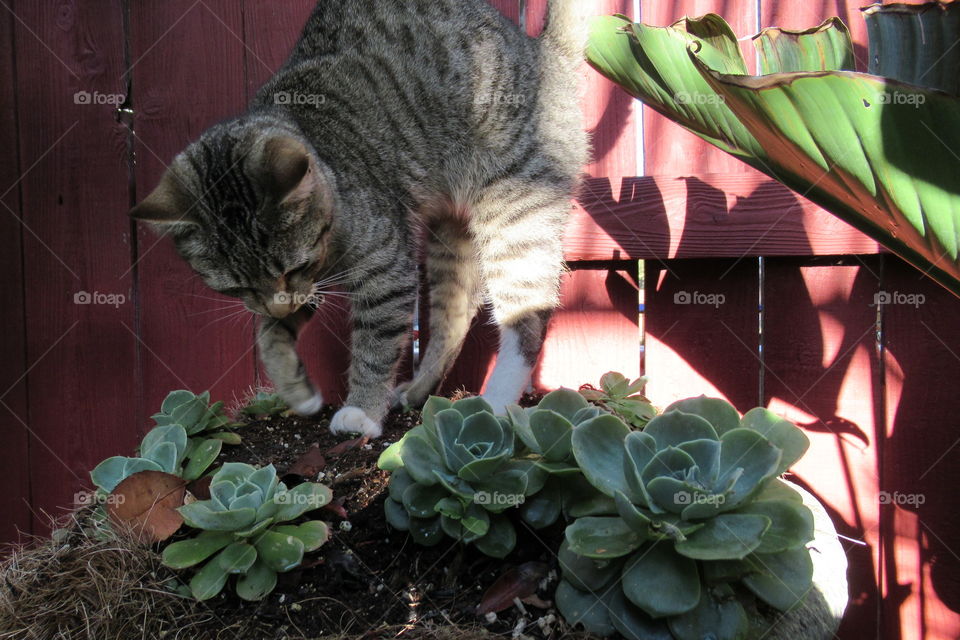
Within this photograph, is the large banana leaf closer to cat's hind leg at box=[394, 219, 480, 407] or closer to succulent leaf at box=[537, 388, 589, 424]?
succulent leaf at box=[537, 388, 589, 424]

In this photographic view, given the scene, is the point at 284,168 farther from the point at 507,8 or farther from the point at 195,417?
the point at 507,8

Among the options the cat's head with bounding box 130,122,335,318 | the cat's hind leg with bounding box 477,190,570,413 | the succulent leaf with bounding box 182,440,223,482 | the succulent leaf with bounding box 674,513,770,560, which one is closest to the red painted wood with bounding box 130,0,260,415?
the cat's head with bounding box 130,122,335,318

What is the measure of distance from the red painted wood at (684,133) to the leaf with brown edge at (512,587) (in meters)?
1.43

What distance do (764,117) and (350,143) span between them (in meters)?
1.41

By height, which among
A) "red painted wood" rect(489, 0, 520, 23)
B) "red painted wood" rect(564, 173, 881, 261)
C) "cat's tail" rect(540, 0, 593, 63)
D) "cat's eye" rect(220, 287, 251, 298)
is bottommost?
Result: "cat's eye" rect(220, 287, 251, 298)

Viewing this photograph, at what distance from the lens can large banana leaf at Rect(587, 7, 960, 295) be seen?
70 centimetres

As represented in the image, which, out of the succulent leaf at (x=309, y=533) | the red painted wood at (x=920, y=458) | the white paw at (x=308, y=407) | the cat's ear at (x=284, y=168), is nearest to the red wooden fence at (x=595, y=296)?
the red painted wood at (x=920, y=458)

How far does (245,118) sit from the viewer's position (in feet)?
6.00

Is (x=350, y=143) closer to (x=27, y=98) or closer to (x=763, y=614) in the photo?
(x=27, y=98)

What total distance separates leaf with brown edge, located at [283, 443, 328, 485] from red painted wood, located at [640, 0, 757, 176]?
4.46 ft

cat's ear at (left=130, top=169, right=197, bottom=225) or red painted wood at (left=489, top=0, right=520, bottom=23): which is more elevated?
red painted wood at (left=489, top=0, right=520, bottom=23)

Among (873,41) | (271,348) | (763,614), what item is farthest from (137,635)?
(873,41)

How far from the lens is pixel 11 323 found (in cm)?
224

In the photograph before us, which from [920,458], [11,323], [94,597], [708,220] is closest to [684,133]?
[708,220]
